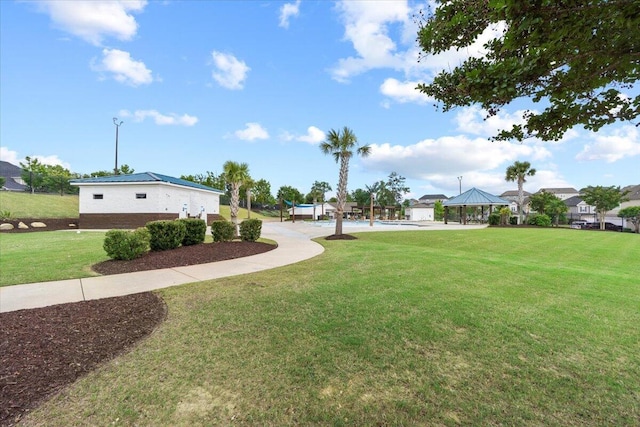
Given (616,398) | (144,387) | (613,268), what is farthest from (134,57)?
(613,268)

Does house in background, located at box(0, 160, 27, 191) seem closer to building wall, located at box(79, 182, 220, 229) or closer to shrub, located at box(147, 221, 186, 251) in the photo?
building wall, located at box(79, 182, 220, 229)

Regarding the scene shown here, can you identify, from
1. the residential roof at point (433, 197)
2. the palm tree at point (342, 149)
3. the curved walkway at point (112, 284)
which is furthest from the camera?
the residential roof at point (433, 197)

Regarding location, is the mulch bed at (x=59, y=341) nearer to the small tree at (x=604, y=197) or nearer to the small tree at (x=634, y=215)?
the small tree at (x=634, y=215)

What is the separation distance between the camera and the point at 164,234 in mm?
8898

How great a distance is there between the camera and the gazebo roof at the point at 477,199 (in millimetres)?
32781

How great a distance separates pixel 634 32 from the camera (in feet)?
6.14

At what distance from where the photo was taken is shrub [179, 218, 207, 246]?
986cm

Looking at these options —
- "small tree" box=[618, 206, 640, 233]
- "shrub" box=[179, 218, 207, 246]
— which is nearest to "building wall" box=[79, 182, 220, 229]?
"shrub" box=[179, 218, 207, 246]

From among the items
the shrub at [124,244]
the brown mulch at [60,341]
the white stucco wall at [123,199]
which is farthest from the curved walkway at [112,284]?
the white stucco wall at [123,199]

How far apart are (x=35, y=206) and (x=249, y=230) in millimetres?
21829

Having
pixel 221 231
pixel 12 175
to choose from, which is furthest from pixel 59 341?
pixel 12 175

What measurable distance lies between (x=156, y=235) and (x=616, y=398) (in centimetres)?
980

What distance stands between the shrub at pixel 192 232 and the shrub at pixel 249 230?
5.51 ft

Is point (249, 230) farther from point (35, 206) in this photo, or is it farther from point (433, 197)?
point (433, 197)
